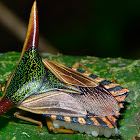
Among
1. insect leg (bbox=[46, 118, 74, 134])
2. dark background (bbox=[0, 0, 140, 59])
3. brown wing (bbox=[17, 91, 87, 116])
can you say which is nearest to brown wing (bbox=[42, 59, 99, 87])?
brown wing (bbox=[17, 91, 87, 116])

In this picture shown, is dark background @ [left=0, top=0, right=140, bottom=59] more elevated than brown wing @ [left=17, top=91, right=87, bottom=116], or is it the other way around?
dark background @ [left=0, top=0, right=140, bottom=59]

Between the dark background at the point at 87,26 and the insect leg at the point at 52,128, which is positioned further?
the dark background at the point at 87,26

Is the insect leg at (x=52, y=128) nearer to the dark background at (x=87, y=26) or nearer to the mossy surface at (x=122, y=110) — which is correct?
the mossy surface at (x=122, y=110)

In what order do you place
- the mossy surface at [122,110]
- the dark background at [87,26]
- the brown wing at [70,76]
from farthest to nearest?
the dark background at [87,26], the brown wing at [70,76], the mossy surface at [122,110]

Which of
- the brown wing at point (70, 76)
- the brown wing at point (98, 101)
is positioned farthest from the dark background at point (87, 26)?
the brown wing at point (98, 101)

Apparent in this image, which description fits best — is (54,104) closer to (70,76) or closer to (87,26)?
(70,76)

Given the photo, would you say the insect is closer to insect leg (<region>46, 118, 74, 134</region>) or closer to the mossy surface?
insect leg (<region>46, 118, 74, 134</region>)

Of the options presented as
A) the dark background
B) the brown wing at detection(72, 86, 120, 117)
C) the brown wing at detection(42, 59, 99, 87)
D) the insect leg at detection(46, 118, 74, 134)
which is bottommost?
the insect leg at detection(46, 118, 74, 134)

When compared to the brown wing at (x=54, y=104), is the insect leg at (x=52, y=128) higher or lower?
lower
